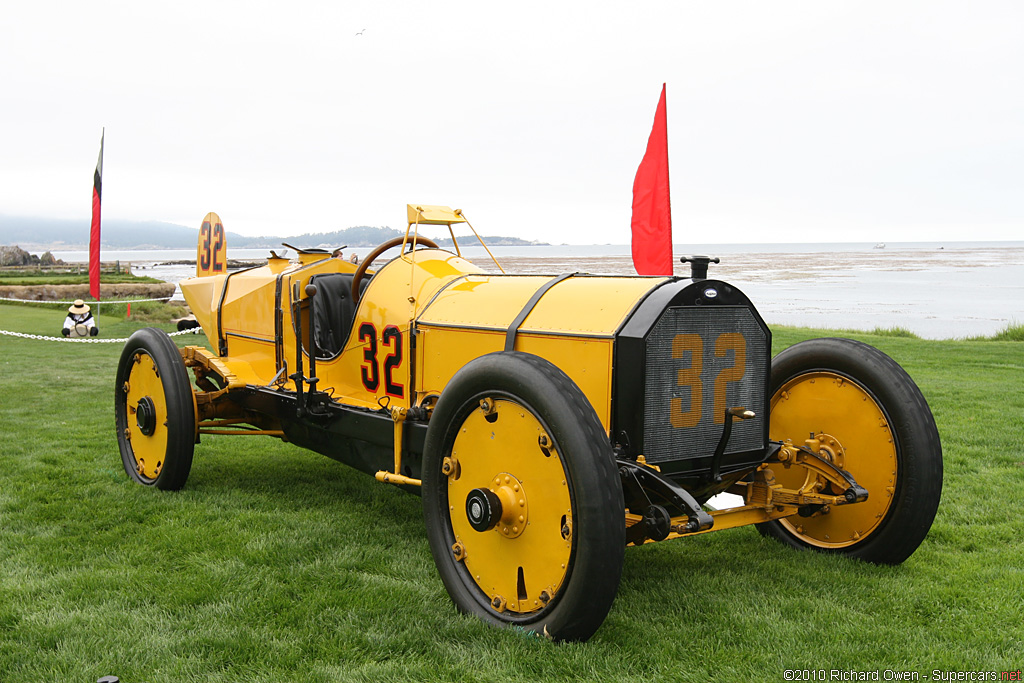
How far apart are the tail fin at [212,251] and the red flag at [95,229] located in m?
9.62

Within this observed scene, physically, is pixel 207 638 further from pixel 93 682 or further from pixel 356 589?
pixel 356 589

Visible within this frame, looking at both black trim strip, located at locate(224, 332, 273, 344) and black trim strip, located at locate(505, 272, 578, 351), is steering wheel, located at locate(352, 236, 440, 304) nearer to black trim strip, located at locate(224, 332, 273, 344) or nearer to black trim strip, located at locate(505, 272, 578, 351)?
black trim strip, located at locate(224, 332, 273, 344)

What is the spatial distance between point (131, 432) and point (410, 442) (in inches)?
118

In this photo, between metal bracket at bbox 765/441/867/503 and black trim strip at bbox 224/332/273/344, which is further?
black trim strip at bbox 224/332/273/344

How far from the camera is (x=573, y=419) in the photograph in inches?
122

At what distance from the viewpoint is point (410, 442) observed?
14.7 ft

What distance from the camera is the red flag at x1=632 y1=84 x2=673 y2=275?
821 centimetres

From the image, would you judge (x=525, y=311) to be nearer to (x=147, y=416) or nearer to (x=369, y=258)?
(x=369, y=258)

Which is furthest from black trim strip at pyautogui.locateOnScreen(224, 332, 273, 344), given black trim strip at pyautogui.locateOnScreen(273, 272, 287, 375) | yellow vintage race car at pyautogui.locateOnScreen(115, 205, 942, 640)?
yellow vintage race car at pyautogui.locateOnScreen(115, 205, 942, 640)

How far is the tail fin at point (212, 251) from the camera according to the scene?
8401mm

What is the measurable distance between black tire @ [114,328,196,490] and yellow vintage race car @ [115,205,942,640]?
22 mm

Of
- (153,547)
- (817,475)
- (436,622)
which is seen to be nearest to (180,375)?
(153,547)

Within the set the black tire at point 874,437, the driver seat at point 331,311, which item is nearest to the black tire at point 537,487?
the black tire at point 874,437

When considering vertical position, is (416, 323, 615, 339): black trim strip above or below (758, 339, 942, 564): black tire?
above
